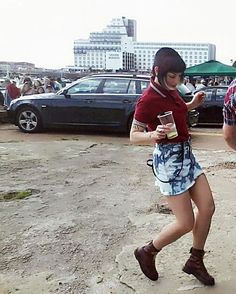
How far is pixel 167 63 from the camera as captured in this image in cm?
302

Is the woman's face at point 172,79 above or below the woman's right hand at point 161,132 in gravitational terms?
above

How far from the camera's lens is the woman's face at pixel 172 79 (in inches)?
119

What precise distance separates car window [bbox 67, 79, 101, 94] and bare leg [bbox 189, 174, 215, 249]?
8.39 metres

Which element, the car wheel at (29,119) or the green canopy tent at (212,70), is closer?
the car wheel at (29,119)

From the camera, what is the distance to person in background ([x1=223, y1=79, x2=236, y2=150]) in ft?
9.09

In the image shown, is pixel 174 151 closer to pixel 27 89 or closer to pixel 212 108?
pixel 212 108

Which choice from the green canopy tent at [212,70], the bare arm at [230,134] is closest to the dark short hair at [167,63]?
the bare arm at [230,134]

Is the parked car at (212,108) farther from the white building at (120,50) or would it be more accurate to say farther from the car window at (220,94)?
the white building at (120,50)

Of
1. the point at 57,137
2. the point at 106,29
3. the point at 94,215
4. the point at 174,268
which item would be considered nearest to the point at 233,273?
the point at 174,268

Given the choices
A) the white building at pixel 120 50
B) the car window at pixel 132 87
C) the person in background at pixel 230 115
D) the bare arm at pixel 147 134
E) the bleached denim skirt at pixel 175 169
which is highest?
the person in background at pixel 230 115

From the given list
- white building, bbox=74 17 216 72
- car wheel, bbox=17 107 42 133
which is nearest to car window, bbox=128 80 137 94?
car wheel, bbox=17 107 42 133

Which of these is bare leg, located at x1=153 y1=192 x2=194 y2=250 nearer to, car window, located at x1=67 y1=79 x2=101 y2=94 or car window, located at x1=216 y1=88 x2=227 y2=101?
car window, located at x1=67 y1=79 x2=101 y2=94

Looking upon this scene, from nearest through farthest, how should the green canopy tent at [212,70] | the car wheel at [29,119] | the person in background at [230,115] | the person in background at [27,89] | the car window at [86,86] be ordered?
the person in background at [230,115] < the car window at [86,86] < the car wheel at [29,119] < the person in background at [27,89] < the green canopy tent at [212,70]

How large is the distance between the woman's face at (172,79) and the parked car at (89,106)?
25.4 ft
